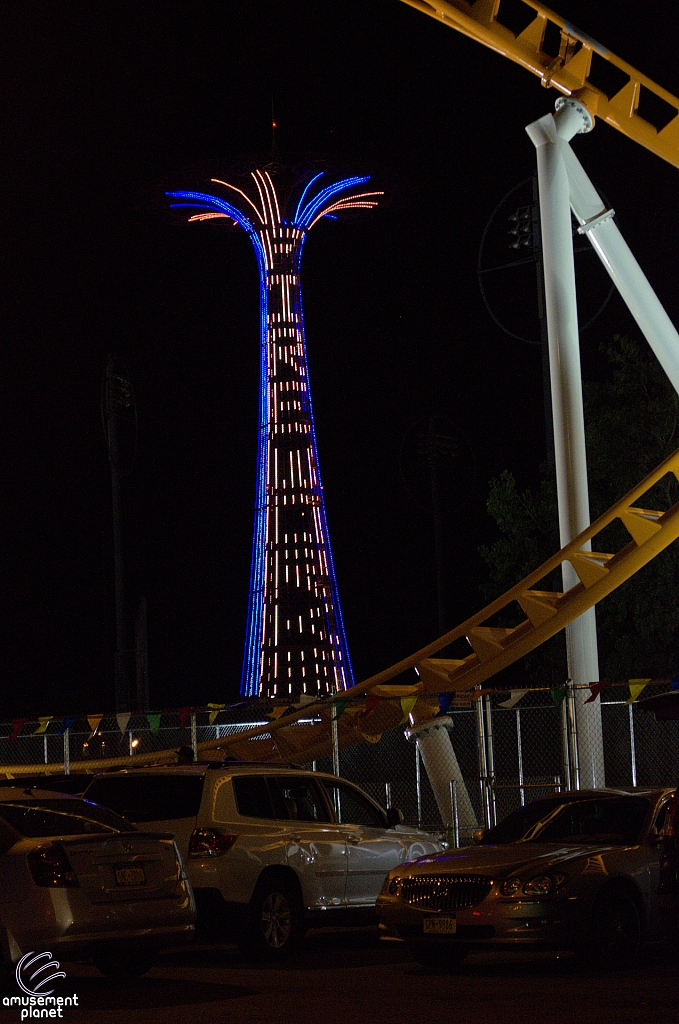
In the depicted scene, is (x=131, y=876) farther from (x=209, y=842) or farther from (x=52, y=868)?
(x=209, y=842)

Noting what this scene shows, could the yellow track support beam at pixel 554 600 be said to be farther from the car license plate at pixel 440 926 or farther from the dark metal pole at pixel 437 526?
the dark metal pole at pixel 437 526

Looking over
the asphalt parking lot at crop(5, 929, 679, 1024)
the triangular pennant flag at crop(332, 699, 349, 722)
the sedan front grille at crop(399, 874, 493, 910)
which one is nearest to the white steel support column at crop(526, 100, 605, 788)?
the triangular pennant flag at crop(332, 699, 349, 722)

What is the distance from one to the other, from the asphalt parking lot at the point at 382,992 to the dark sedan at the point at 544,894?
271 mm

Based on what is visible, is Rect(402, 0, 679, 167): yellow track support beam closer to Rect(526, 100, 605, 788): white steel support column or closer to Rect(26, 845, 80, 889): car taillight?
Rect(526, 100, 605, 788): white steel support column

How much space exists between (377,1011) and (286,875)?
3.36 m

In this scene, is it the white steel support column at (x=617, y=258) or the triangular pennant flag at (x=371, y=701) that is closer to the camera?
the triangular pennant flag at (x=371, y=701)

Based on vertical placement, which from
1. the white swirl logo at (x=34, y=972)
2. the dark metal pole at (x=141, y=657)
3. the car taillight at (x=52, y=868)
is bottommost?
the white swirl logo at (x=34, y=972)

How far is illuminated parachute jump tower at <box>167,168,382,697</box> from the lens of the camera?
37.4m

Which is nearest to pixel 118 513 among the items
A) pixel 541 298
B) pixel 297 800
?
pixel 541 298

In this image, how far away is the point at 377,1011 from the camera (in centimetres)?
990

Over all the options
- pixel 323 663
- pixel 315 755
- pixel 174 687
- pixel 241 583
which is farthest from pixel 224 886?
pixel 241 583

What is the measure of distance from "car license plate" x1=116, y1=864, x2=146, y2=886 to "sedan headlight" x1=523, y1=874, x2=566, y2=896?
2.89 meters

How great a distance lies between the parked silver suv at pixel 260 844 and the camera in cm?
1259

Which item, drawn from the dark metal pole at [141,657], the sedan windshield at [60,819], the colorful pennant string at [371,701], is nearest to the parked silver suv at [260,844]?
the sedan windshield at [60,819]
